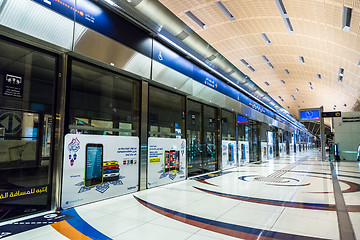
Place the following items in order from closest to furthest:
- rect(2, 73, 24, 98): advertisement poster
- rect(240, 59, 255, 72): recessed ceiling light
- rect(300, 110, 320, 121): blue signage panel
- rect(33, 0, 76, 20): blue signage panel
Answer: rect(2, 73, 24, 98): advertisement poster → rect(33, 0, 76, 20): blue signage panel → rect(240, 59, 255, 72): recessed ceiling light → rect(300, 110, 320, 121): blue signage panel

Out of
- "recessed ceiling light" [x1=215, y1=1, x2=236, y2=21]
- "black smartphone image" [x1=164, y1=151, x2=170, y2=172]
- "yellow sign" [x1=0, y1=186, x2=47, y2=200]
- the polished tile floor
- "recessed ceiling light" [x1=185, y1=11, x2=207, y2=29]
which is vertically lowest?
the polished tile floor

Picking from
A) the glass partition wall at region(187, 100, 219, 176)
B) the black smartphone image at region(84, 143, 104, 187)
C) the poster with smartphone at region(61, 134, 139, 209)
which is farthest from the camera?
the glass partition wall at region(187, 100, 219, 176)

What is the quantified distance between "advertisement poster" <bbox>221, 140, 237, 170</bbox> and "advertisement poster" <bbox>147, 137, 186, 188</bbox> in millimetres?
2926

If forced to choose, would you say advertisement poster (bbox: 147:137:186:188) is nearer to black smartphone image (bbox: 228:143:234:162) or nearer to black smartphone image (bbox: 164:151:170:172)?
black smartphone image (bbox: 164:151:170:172)

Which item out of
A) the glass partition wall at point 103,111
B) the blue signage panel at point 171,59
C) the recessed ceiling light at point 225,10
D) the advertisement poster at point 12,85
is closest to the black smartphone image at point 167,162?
the glass partition wall at point 103,111

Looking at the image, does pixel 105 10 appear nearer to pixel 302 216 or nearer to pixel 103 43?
pixel 103 43

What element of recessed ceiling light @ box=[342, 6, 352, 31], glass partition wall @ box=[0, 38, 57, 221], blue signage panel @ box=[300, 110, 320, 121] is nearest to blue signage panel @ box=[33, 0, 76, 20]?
glass partition wall @ box=[0, 38, 57, 221]

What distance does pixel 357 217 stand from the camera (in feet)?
10.8

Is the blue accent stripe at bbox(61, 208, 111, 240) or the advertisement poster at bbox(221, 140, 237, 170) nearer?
the blue accent stripe at bbox(61, 208, 111, 240)

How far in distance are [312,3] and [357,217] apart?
5.62m

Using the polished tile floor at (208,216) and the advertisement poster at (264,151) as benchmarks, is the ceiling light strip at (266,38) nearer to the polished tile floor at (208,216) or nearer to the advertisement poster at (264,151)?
the polished tile floor at (208,216)

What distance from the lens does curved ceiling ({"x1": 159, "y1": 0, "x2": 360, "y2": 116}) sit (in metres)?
6.51

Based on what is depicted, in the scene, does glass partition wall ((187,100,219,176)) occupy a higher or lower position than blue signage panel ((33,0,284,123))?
lower

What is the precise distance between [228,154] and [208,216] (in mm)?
6604
